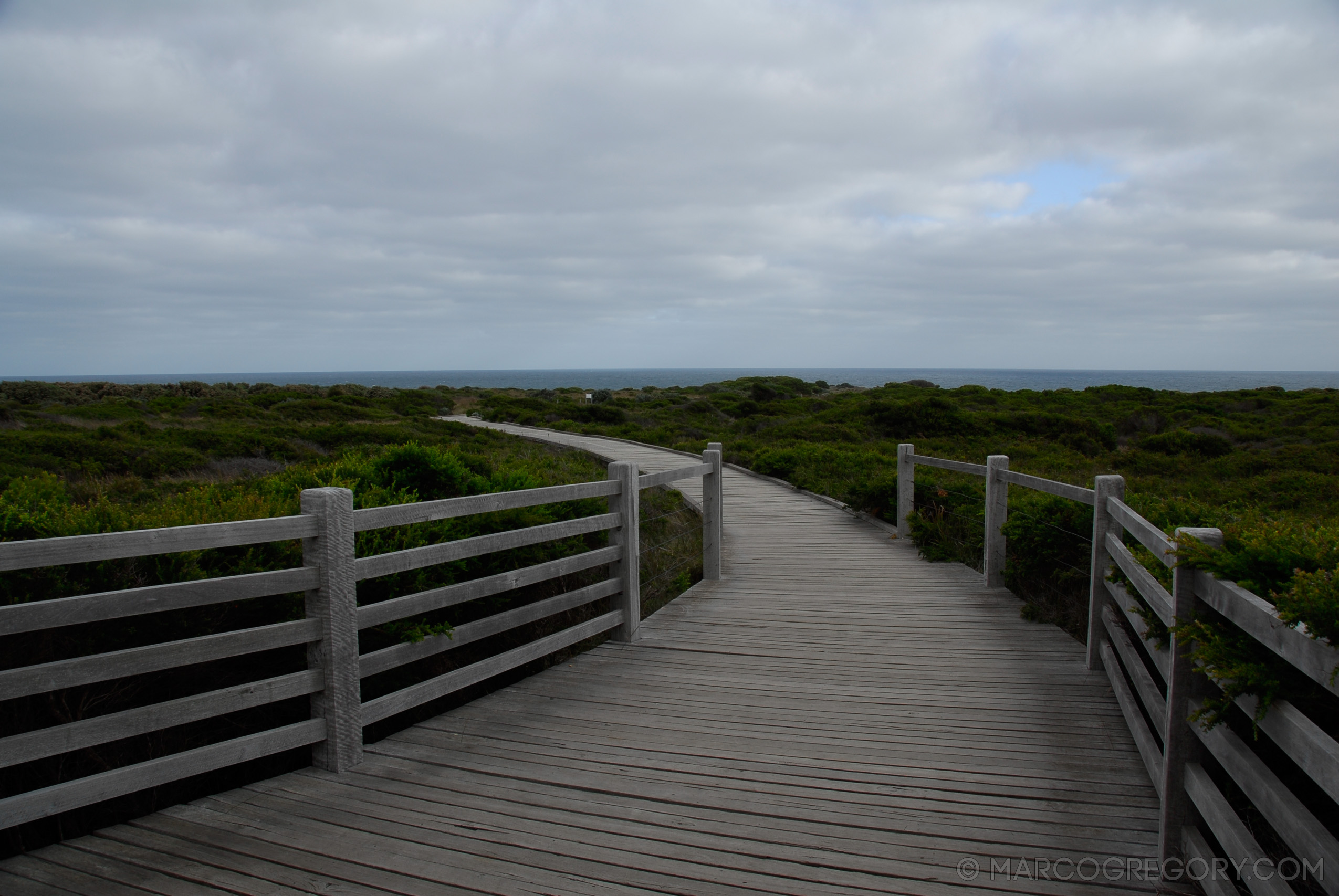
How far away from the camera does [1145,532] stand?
3.68 meters

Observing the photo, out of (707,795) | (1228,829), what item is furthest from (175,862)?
(1228,829)

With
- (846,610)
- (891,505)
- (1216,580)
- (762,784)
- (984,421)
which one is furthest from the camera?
(984,421)

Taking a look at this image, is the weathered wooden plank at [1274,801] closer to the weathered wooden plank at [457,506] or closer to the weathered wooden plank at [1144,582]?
the weathered wooden plank at [1144,582]

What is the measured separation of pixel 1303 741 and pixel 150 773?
13.2 ft

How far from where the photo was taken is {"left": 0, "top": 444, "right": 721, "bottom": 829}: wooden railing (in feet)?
9.33

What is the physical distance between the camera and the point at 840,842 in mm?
3047

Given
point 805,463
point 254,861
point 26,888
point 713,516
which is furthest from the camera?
point 805,463

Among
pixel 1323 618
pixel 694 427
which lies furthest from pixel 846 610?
pixel 694 427

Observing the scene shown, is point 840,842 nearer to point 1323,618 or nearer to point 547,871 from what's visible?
point 547,871

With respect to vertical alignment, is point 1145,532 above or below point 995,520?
above

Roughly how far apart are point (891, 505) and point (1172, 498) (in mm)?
5328

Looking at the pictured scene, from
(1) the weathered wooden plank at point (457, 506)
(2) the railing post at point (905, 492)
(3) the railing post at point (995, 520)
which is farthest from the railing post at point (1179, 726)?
(2) the railing post at point (905, 492)

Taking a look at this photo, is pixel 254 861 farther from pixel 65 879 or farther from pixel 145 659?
pixel 145 659

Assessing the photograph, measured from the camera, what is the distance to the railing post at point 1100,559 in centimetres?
482
